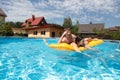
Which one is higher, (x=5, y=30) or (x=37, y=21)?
(x=37, y=21)

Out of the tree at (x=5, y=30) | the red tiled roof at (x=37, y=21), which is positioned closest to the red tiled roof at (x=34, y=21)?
the red tiled roof at (x=37, y=21)

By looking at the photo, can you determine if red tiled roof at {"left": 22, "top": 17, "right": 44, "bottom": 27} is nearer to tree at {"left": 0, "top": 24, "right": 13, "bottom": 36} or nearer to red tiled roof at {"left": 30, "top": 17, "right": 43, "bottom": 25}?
red tiled roof at {"left": 30, "top": 17, "right": 43, "bottom": 25}

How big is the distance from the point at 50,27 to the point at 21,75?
24.6 meters

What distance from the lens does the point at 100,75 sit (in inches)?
201

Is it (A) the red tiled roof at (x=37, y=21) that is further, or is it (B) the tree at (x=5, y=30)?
(A) the red tiled roof at (x=37, y=21)

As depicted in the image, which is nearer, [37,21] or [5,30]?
[5,30]

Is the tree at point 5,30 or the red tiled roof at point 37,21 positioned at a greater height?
the red tiled roof at point 37,21

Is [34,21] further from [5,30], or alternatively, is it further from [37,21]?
[5,30]

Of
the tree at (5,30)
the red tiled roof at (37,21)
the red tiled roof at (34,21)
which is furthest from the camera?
the red tiled roof at (34,21)

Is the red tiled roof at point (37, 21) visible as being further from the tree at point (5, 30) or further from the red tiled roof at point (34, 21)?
the tree at point (5, 30)

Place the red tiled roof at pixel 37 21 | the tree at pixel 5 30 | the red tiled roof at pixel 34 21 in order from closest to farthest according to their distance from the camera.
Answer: the tree at pixel 5 30 < the red tiled roof at pixel 37 21 < the red tiled roof at pixel 34 21

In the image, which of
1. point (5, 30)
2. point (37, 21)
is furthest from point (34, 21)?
point (5, 30)

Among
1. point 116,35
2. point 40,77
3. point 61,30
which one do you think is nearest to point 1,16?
point 61,30

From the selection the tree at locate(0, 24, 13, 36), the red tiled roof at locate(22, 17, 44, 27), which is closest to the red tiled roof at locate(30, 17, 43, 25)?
the red tiled roof at locate(22, 17, 44, 27)
